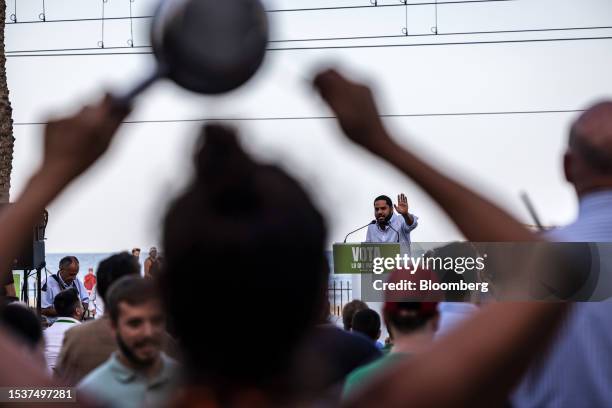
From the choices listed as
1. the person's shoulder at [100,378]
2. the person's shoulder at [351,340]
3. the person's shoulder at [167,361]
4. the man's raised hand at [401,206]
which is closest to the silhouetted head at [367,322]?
the person's shoulder at [351,340]

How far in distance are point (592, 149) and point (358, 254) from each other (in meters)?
4.67

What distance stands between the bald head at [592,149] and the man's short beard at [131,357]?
158 cm

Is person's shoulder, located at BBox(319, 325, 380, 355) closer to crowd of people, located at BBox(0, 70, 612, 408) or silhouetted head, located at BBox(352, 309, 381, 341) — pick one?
silhouetted head, located at BBox(352, 309, 381, 341)

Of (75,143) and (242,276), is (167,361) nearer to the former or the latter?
(75,143)

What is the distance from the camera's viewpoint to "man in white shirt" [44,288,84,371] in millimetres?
4715

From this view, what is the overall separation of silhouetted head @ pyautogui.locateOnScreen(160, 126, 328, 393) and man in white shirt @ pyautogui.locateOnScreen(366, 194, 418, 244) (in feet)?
21.8

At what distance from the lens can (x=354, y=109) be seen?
114 cm

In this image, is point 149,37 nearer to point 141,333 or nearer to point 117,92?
point 117,92

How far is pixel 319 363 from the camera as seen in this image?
969 millimetres

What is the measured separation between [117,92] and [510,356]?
0.58 meters

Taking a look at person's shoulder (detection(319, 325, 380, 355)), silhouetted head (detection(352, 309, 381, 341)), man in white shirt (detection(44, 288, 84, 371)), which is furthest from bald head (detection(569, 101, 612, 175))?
man in white shirt (detection(44, 288, 84, 371))

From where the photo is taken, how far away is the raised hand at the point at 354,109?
1.13 m

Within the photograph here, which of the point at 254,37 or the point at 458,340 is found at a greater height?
the point at 254,37

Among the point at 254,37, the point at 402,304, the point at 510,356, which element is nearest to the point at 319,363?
the point at 510,356
